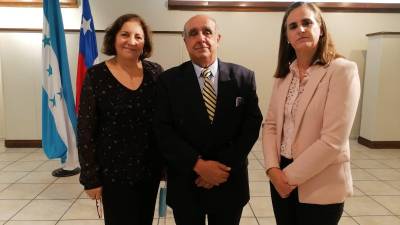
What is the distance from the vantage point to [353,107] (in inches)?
53.0

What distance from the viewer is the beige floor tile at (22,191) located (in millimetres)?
3303

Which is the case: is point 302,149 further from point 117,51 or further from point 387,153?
point 387,153

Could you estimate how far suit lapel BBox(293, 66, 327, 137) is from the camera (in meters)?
1.38

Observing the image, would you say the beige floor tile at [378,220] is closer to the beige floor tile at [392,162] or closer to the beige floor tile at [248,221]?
the beige floor tile at [248,221]

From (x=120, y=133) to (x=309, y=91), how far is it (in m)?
0.88

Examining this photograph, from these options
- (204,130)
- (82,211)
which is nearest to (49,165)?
(82,211)

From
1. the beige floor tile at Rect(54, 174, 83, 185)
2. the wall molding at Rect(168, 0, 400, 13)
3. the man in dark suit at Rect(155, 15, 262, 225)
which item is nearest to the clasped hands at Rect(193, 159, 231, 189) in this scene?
the man in dark suit at Rect(155, 15, 262, 225)

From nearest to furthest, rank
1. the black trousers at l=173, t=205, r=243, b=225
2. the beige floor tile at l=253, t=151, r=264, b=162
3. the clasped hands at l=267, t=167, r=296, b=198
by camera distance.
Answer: the clasped hands at l=267, t=167, r=296, b=198 < the black trousers at l=173, t=205, r=243, b=225 < the beige floor tile at l=253, t=151, r=264, b=162

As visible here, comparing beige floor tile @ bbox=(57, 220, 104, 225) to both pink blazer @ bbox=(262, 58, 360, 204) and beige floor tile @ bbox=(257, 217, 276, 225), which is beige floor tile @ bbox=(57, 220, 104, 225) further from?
pink blazer @ bbox=(262, 58, 360, 204)

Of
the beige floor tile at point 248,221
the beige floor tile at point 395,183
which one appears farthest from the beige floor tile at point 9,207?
the beige floor tile at point 395,183

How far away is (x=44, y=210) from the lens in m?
3.00

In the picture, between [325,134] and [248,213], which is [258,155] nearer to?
[248,213]

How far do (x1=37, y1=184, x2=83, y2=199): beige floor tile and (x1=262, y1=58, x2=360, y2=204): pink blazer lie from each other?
2.59m

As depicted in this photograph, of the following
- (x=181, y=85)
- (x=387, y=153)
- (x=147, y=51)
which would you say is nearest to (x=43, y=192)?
(x=147, y=51)
